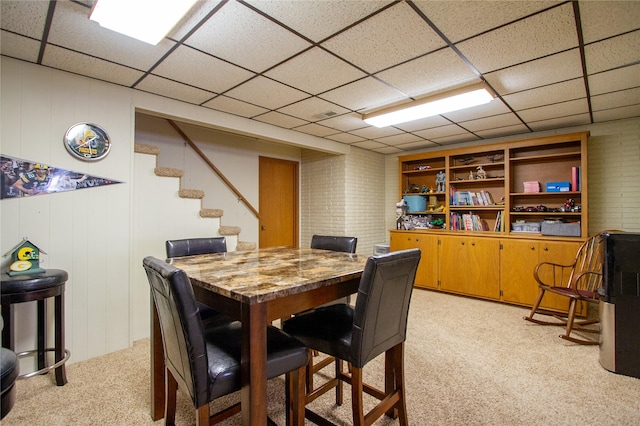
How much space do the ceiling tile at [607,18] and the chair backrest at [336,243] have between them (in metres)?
2.09

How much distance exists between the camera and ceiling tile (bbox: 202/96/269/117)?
3.17 metres

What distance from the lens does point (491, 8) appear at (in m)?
1.73

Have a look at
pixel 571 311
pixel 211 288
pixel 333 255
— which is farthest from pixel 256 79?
pixel 571 311

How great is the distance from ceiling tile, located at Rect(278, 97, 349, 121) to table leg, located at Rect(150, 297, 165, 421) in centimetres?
236

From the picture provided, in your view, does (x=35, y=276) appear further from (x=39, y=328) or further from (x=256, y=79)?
(x=256, y=79)

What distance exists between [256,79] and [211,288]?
198 cm

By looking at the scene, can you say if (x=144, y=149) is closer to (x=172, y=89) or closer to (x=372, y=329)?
(x=172, y=89)

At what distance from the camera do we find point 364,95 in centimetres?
304

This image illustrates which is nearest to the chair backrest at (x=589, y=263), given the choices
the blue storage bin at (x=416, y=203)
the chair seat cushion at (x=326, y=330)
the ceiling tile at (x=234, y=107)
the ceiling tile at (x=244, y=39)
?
the blue storage bin at (x=416, y=203)

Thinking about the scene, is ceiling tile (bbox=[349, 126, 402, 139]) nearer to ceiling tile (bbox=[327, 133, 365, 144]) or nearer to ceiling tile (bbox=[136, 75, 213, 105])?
ceiling tile (bbox=[327, 133, 365, 144])

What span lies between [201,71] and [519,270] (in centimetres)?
431

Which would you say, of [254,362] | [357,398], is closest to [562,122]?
[357,398]

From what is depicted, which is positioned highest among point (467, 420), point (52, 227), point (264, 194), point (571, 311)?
point (264, 194)

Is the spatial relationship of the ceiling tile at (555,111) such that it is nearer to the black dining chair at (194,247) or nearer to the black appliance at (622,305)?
the black appliance at (622,305)
